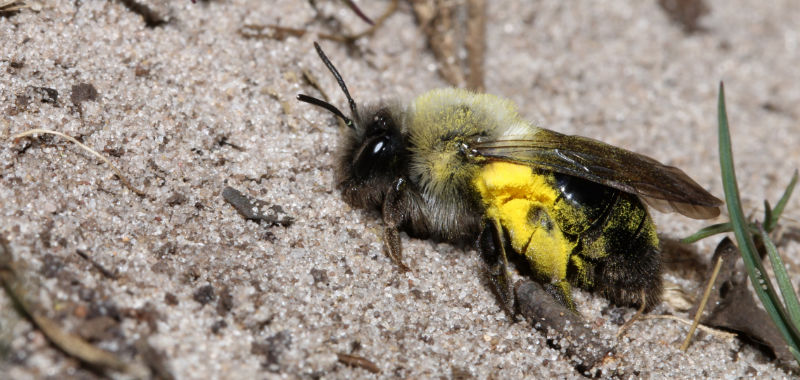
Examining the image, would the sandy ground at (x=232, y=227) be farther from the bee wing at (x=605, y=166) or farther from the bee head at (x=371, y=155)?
the bee wing at (x=605, y=166)

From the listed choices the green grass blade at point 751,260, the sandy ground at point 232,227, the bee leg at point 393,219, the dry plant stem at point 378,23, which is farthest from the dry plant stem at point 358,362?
the dry plant stem at point 378,23

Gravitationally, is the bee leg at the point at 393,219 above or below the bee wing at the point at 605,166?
below

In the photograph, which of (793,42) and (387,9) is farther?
(793,42)

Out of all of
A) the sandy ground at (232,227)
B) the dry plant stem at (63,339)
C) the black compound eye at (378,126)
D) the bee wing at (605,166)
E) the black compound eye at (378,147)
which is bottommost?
the dry plant stem at (63,339)

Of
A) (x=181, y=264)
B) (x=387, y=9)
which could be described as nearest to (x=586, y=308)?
(x=181, y=264)

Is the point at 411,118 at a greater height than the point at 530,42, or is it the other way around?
the point at 530,42

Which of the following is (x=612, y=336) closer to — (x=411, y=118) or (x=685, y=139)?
(x=411, y=118)

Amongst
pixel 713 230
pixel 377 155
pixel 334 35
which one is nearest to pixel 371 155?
pixel 377 155
